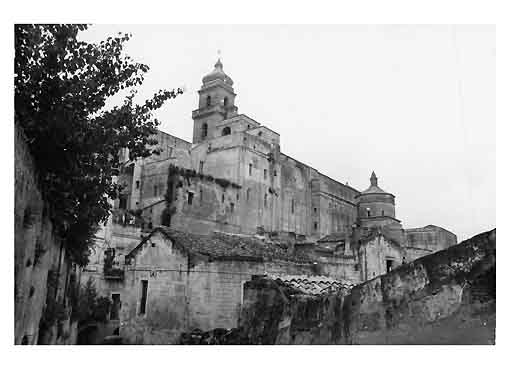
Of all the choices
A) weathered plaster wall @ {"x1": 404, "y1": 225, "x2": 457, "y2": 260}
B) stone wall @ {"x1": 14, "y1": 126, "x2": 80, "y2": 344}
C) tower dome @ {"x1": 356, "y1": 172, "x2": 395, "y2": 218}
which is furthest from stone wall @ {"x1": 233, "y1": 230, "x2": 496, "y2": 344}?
tower dome @ {"x1": 356, "y1": 172, "x2": 395, "y2": 218}

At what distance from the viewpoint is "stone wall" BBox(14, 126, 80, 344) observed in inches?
217

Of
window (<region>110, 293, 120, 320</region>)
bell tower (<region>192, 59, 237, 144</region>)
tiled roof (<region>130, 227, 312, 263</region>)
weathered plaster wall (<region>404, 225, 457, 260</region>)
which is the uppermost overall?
bell tower (<region>192, 59, 237, 144</region>)

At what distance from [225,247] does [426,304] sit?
10.4 metres

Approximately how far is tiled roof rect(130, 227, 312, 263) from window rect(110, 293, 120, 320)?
23.4 feet

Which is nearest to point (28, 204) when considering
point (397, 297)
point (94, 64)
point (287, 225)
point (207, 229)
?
point (94, 64)

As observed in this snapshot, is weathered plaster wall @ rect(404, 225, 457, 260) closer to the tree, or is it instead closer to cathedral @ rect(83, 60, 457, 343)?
cathedral @ rect(83, 60, 457, 343)

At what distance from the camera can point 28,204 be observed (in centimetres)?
599

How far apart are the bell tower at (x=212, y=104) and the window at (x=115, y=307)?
90.8 ft

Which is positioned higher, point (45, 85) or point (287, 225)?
point (287, 225)

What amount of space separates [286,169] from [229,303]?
32.5 metres

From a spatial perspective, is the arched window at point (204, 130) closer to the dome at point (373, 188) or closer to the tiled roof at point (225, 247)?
the dome at point (373, 188)

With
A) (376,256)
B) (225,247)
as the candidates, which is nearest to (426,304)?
(225,247)

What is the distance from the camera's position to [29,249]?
247 inches

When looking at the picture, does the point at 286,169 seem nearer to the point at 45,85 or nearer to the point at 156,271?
the point at 156,271
